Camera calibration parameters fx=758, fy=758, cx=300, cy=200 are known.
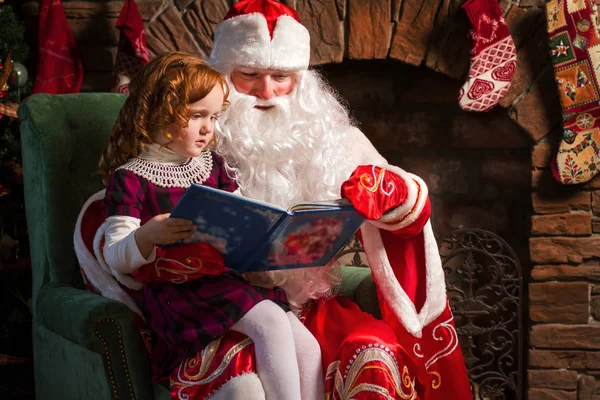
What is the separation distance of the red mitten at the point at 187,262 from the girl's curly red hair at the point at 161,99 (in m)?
0.26

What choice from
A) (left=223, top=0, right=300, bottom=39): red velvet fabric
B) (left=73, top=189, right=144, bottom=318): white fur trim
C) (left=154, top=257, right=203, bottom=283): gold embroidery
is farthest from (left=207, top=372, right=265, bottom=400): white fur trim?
(left=223, top=0, right=300, bottom=39): red velvet fabric

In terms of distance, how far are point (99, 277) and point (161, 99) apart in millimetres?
453

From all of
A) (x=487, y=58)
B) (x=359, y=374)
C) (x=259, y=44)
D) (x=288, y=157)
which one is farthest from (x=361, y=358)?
(x=487, y=58)

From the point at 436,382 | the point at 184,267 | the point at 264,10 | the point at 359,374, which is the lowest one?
the point at 436,382

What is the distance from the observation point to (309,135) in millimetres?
1912

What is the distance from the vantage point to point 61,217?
2.00 meters

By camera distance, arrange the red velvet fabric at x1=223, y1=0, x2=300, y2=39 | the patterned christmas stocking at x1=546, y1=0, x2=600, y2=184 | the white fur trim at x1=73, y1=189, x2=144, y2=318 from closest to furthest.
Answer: the white fur trim at x1=73, y1=189, x2=144, y2=318, the red velvet fabric at x1=223, y1=0, x2=300, y2=39, the patterned christmas stocking at x1=546, y1=0, x2=600, y2=184

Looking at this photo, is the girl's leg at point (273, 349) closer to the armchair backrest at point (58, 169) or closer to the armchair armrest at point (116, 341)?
the armchair armrest at point (116, 341)

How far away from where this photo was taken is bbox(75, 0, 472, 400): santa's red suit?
60.2 inches

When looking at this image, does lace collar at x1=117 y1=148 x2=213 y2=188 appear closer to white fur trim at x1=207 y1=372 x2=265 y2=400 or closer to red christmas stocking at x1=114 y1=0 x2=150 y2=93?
white fur trim at x1=207 y1=372 x2=265 y2=400

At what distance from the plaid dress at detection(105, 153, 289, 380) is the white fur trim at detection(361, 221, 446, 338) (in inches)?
10.4

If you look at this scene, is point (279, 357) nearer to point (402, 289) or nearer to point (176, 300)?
point (176, 300)

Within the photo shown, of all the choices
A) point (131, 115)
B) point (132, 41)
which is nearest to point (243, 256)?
point (131, 115)

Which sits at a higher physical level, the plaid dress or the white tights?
the plaid dress
